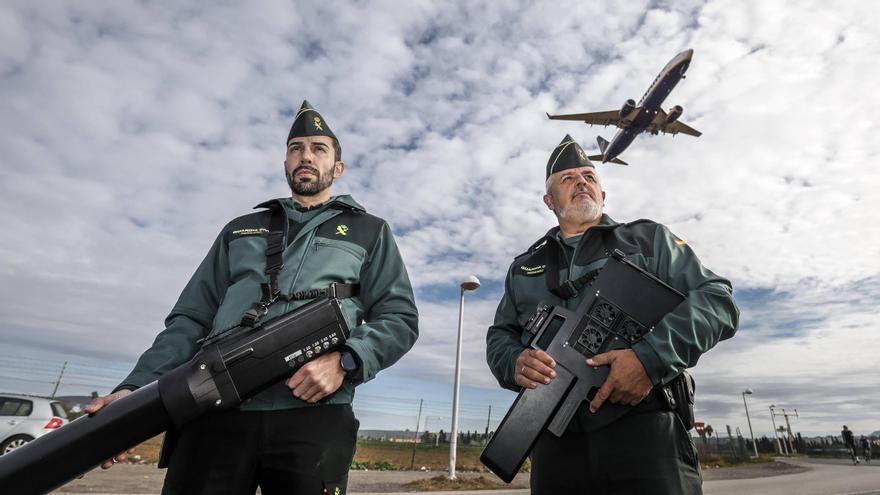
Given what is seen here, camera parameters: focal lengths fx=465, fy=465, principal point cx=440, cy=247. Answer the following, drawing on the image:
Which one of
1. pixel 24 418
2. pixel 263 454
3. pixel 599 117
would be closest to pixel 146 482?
pixel 24 418

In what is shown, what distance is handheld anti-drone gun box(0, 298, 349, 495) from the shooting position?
1.71 metres

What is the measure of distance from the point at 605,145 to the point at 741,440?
21.6 m

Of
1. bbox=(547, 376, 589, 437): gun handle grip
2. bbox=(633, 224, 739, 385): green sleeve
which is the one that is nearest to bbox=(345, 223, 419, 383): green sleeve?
bbox=(547, 376, 589, 437): gun handle grip

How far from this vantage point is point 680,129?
112 feet

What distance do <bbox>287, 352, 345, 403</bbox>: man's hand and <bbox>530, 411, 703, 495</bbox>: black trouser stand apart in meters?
1.23

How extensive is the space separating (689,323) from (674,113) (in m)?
33.4

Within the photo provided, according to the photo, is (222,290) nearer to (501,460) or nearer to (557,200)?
(501,460)

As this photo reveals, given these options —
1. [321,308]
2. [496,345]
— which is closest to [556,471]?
[496,345]

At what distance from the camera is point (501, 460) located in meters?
2.38

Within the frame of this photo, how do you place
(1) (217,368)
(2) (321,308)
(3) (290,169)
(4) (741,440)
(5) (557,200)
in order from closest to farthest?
(1) (217,368) < (2) (321,308) < (3) (290,169) < (5) (557,200) < (4) (741,440)

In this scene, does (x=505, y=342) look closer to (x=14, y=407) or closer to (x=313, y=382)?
(x=313, y=382)

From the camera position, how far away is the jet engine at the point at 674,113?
30.6m

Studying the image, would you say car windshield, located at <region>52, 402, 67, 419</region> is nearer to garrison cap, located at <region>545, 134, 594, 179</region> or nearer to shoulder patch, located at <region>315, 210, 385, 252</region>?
shoulder patch, located at <region>315, 210, 385, 252</region>

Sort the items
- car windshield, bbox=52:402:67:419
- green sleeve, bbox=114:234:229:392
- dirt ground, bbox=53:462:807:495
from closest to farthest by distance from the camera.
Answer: green sleeve, bbox=114:234:229:392 < dirt ground, bbox=53:462:807:495 < car windshield, bbox=52:402:67:419
